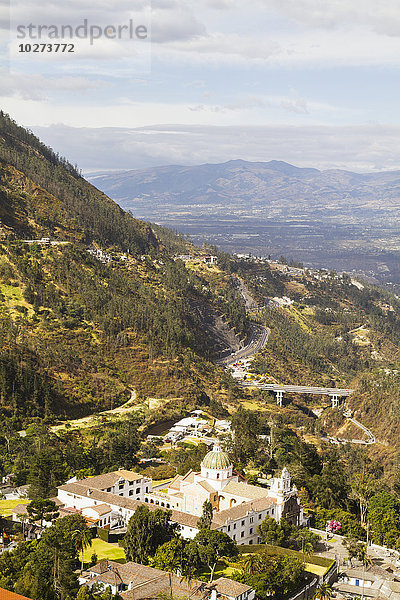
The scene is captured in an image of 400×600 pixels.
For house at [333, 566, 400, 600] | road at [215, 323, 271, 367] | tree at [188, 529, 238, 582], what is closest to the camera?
tree at [188, 529, 238, 582]

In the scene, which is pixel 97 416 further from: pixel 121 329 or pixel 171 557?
pixel 171 557

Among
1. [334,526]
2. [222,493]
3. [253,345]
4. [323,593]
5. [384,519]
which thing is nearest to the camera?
[323,593]

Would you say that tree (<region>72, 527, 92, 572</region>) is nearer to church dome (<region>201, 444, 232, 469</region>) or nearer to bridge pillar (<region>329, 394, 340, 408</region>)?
church dome (<region>201, 444, 232, 469</region>)

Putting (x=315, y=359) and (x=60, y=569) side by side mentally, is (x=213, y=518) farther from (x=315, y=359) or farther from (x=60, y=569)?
(x=315, y=359)

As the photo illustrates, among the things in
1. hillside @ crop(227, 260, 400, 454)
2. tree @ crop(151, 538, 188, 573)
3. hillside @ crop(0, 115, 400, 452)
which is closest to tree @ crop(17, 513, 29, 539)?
tree @ crop(151, 538, 188, 573)

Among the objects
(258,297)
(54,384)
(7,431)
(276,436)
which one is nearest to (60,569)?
(7,431)

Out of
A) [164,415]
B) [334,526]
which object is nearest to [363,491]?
[334,526]
